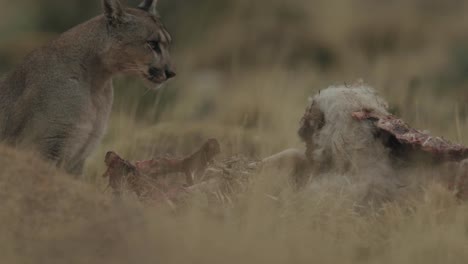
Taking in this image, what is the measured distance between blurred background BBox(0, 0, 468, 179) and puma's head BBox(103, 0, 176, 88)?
1.80 m

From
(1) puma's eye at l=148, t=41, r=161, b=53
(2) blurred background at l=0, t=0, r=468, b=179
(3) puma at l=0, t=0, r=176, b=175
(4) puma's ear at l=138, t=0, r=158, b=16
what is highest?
(4) puma's ear at l=138, t=0, r=158, b=16

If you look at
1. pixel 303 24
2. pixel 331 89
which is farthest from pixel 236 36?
pixel 331 89

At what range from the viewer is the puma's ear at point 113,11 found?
25.2 feet

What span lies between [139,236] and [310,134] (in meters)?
1.98

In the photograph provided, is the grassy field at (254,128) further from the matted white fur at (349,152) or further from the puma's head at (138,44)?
the puma's head at (138,44)

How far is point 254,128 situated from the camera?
11.6m

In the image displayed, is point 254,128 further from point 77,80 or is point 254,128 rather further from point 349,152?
point 349,152

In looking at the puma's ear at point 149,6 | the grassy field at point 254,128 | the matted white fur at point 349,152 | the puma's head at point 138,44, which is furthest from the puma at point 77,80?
the matted white fur at point 349,152

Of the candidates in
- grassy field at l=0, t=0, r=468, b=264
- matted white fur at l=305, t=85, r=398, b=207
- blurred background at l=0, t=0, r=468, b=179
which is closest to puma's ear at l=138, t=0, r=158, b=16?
grassy field at l=0, t=0, r=468, b=264

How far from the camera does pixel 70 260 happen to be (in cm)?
525

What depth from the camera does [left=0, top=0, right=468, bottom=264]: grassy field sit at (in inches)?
218

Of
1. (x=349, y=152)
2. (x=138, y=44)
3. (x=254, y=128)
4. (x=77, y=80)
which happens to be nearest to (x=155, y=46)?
(x=138, y=44)

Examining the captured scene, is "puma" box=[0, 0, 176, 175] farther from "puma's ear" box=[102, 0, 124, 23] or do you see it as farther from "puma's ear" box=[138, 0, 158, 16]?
"puma's ear" box=[138, 0, 158, 16]

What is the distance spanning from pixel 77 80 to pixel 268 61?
981 cm
